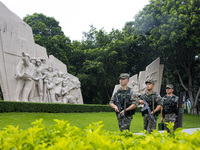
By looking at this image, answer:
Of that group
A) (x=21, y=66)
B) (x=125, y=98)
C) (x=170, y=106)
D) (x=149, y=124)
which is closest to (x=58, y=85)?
(x=21, y=66)

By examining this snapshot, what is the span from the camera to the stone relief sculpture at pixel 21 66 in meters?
13.0

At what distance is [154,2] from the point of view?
2089 cm

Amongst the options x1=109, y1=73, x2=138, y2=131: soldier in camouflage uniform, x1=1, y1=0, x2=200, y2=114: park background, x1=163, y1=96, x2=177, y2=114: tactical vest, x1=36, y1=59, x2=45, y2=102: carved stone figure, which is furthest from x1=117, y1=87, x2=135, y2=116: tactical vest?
x1=1, y1=0, x2=200, y2=114: park background

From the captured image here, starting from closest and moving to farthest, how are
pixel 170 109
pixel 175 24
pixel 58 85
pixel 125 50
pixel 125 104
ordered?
pixel 125 104 → pixel 170 109 → pixel 58 85 → pixel 175 24 → pixel 125 50

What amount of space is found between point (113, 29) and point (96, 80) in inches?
274

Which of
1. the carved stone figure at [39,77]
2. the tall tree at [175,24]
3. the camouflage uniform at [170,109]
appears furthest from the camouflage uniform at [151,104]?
the tall tree at [175,24]

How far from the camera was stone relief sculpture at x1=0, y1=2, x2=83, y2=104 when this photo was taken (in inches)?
513

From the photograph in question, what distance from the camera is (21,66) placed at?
13109 mm

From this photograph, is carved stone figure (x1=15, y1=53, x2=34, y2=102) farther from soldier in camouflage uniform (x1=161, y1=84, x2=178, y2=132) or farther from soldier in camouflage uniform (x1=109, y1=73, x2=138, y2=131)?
soldier in camouflage uniform (x1=109, y1=73, x2=138, y2=131)

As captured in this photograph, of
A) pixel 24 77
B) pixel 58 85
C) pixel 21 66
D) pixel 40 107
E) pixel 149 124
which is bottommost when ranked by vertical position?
pixel 40 107

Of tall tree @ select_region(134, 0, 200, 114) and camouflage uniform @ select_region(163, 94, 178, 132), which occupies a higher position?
tall tree @ select_region(134, 0, 200, 114)

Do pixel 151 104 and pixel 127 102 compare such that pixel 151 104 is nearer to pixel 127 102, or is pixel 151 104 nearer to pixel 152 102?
pixel 152 102

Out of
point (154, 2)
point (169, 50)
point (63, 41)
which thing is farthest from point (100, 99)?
point (154, 2)

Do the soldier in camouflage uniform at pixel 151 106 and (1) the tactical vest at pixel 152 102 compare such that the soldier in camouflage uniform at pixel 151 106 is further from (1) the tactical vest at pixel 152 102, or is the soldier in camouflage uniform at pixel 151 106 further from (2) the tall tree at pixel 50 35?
(2) the tall tree at pixel 50 35
